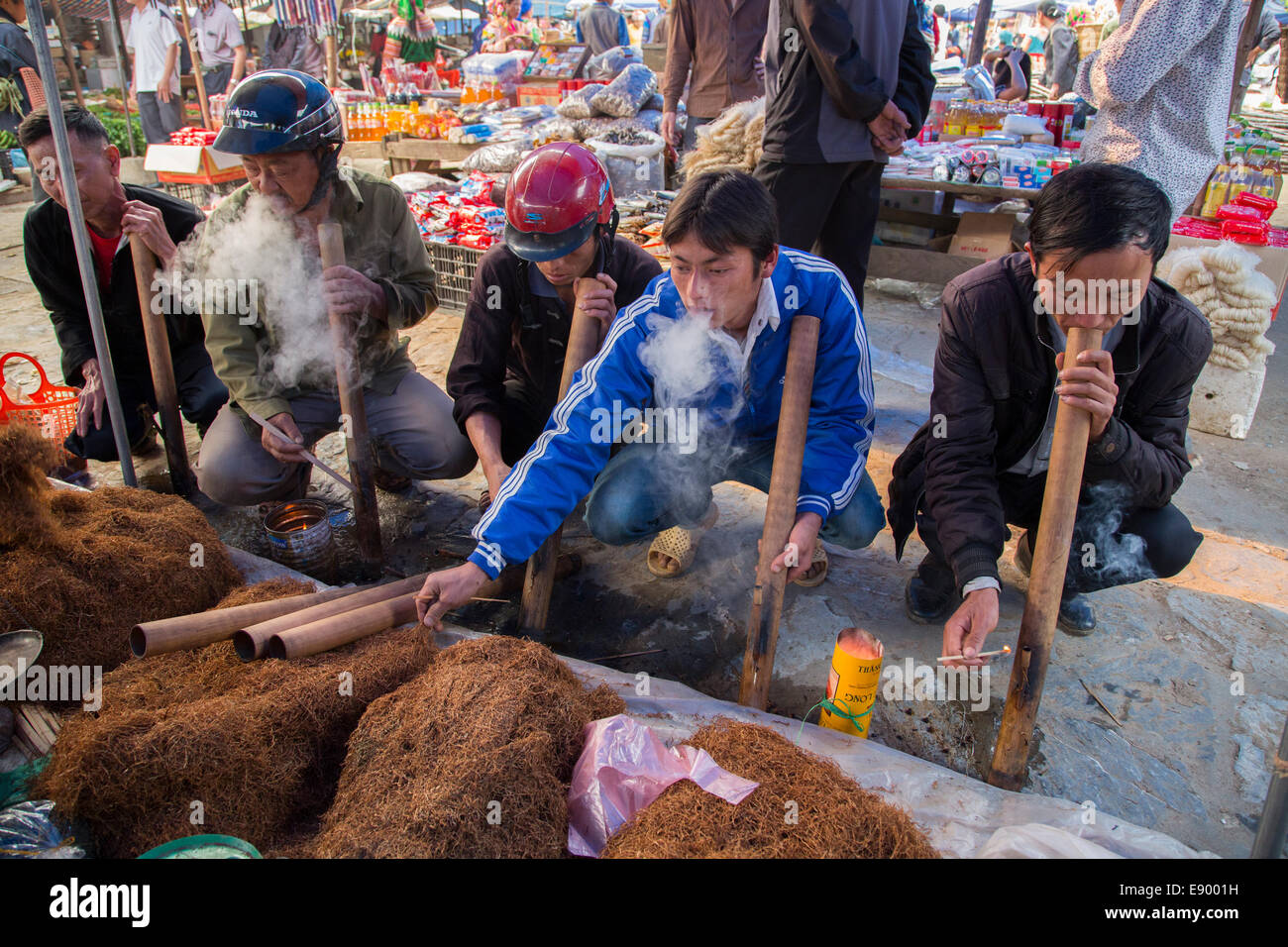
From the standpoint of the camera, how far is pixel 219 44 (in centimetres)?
1003

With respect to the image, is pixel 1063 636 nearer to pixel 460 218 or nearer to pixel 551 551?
pixel 551 551

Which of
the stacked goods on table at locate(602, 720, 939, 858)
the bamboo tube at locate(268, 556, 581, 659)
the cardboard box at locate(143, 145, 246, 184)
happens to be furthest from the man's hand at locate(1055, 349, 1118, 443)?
the cardboard box at locate(143, 145, 246, 184)

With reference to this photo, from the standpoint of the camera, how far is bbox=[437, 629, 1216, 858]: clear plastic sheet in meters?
1.77

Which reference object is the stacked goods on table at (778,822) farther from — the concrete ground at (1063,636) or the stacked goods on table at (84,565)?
the stacked goods on table at (84,565)

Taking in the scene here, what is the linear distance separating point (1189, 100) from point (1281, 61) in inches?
310

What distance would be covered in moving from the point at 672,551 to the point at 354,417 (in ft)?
4.72

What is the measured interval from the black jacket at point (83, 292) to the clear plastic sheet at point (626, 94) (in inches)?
202

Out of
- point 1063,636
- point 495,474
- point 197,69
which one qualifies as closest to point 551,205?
point 495,474

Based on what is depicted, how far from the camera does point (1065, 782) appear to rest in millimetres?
2322

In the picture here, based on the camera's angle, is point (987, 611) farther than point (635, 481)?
No

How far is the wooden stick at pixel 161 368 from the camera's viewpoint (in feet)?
10.9

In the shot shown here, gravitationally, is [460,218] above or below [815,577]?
above

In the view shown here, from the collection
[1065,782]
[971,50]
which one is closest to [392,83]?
[971,50]

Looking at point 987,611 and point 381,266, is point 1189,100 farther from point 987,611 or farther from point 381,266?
point 381,266
